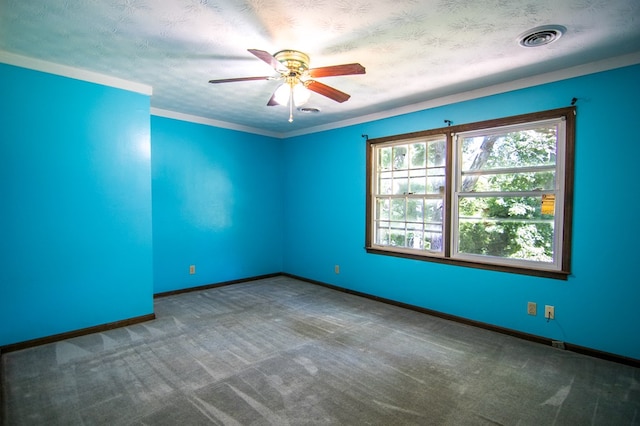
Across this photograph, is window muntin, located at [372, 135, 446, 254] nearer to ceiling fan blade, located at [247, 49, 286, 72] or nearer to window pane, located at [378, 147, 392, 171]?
window pane, located at [378, 147, 392, 171]

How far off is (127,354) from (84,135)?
216 cm

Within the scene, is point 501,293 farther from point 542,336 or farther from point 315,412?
point 315,412

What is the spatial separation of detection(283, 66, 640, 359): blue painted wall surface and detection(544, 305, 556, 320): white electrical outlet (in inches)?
1.3

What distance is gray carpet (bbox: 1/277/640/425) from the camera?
2.02 metres

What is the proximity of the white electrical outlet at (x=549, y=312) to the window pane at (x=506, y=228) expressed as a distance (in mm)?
449

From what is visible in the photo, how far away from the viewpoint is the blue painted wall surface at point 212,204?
14.9 feet

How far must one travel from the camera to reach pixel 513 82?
10.6 ft

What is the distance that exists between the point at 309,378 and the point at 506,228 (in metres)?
2.52

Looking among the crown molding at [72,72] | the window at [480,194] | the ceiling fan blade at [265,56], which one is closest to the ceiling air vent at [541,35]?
the window at [480,194]

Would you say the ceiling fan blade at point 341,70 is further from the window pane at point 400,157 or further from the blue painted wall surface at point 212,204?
the blue painted wall surface at point 212,204

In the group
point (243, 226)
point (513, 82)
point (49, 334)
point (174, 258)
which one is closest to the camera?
point (49, 334)

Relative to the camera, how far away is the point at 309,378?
2.45 m

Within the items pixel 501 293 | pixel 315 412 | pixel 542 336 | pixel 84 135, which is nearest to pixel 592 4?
pixel 501 293

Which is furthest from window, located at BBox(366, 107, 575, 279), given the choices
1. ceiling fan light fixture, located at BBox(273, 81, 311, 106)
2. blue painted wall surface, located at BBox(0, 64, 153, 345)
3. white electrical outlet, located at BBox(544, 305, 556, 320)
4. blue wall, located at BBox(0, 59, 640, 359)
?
blue painted wall surface, located at BBox(0, 64, 153, 345)
